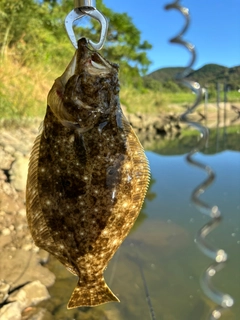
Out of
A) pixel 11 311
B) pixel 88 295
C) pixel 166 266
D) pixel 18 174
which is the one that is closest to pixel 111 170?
pixel 88 295

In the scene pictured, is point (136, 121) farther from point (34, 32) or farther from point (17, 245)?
point (17, 245)

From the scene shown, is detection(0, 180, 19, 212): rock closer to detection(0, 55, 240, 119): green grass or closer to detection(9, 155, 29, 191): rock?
detection(9, 155, 29, 191): rock

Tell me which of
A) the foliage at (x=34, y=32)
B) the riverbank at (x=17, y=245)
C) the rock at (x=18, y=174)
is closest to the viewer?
the riverbank at (x=17, y=245)

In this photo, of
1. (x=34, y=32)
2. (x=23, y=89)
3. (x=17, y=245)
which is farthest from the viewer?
(x=34, y=32)

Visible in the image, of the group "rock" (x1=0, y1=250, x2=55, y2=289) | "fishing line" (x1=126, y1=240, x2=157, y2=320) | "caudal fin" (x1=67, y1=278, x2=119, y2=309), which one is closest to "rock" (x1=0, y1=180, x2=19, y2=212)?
"rock" (x1=0, y1=250, x2=55, y2=289)

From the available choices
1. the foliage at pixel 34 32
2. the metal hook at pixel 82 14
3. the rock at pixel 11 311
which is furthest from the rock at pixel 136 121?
the metal hook at pixel 82 14

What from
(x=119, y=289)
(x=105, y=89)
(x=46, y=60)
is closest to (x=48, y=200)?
(x=105, y=89)

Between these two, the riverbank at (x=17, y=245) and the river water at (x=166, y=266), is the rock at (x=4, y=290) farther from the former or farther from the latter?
the river water at (x=166, y=266)

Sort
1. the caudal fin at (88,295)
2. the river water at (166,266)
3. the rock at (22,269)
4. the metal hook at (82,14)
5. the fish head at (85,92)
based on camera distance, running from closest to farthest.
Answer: the metal hook at (82,14)
the fish head at (85,92)
the caudal fin at (88,295)
the rock at (22,269)
the river water at (166,266)
